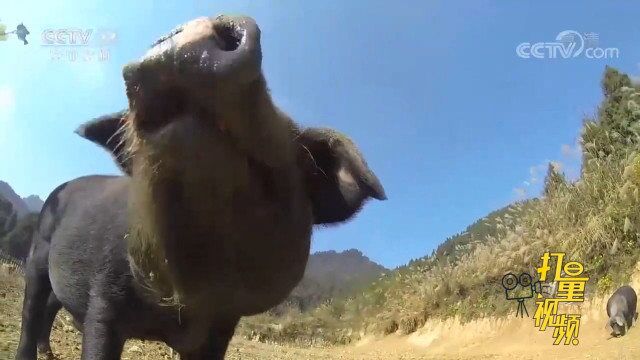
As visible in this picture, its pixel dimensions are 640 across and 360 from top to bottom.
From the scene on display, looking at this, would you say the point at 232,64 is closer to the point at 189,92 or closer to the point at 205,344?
the point at 189,92

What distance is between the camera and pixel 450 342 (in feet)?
43.0

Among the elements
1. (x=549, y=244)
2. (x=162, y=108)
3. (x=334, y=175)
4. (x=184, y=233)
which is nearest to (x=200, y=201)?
(x=184, y=233)

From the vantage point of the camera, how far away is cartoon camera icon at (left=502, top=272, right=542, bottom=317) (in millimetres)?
11398

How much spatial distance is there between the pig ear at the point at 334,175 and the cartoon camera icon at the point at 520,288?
33.2 feet

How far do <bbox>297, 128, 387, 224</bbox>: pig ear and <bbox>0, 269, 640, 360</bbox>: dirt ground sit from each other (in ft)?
9.69

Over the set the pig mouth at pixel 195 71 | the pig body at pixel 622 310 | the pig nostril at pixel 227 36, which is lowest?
the pig body at pixel 622 310

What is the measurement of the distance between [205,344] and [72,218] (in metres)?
0.90

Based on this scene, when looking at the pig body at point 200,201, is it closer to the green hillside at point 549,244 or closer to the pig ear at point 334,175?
the pig ear at point 334,175

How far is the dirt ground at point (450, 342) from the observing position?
5410 millimetres

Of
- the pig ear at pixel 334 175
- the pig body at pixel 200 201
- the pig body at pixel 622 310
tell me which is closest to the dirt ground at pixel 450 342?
the pig body at pixel 622 310

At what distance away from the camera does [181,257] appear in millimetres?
1593

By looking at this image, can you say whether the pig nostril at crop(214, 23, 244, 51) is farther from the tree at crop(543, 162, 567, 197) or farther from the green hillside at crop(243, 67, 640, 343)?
the tree at crop(543, 162, 567, 197)

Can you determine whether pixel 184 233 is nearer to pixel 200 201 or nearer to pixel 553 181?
pixel 200 201

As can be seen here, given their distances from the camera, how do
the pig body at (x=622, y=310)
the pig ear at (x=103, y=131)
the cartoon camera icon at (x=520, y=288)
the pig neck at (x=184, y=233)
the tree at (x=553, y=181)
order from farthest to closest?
the tree at (x=553, y=181)
the cartoon camera icon at (x=520, y=288)
the pig body at (x=622, y=310)
the pig ear at (x=103, y=131)
the pig neck at (x=184, y=233)
